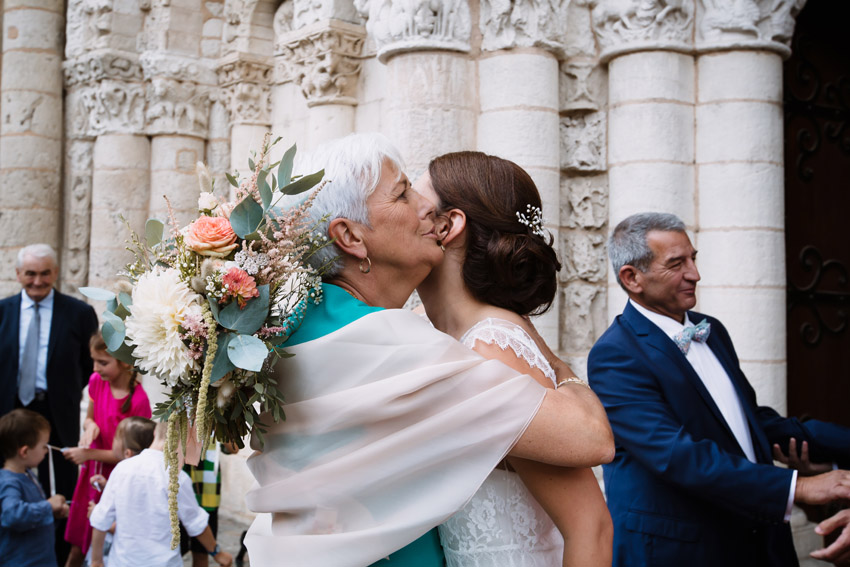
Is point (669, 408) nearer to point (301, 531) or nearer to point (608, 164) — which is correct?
point (301, 531)

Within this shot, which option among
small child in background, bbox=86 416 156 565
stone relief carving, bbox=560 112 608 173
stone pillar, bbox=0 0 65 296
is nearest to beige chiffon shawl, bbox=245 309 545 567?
small child in background, bbox=86 416 156 565

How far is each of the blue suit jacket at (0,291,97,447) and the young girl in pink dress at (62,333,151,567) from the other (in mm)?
731

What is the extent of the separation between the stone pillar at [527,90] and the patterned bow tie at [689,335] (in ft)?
5.42

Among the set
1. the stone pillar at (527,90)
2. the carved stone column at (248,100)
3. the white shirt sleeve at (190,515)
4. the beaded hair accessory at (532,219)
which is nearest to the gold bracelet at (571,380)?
the beaded hair accessory at (532,219)

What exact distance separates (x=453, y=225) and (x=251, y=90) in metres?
5.47

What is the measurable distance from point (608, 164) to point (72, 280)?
19.6 ft

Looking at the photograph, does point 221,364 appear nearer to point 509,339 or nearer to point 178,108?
point 509,339

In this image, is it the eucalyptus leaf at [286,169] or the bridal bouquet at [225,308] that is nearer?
the bridal bouquet at [225,308]

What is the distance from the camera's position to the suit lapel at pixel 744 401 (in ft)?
10.3

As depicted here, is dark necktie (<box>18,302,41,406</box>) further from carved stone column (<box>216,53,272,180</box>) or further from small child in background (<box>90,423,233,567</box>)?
carved stone column (<box>216,53,272,180</box>)

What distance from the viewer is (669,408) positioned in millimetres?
2990

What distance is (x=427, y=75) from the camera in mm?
4895

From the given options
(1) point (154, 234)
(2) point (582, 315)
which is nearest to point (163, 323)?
(1) point (154, 234)

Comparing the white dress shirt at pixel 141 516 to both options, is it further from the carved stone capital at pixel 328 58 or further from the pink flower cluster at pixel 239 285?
the carved stone capital at pixel 328 58
